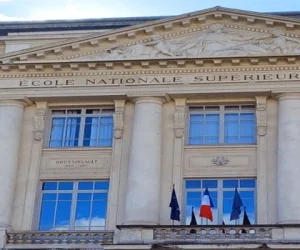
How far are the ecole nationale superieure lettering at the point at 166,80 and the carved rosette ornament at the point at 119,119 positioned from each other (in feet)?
2.58

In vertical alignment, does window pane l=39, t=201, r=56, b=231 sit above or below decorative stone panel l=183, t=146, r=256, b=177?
below

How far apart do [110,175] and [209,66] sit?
544 centimetres

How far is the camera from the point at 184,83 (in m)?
26.9

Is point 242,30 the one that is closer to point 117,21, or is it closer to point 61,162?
point 117,21

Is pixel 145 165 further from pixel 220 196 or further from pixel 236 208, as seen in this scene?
pixel 236 208

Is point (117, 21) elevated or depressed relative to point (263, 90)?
elevated

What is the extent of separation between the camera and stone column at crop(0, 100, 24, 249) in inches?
1008

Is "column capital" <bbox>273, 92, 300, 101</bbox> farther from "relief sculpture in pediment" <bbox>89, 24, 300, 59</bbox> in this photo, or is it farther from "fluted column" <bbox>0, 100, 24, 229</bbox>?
"fluted column" <bbox>0, 100, 24, 229</bbox>

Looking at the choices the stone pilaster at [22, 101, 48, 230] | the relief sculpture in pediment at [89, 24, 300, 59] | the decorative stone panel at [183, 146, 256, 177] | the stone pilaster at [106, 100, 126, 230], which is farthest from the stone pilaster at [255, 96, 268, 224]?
the stone pilaster at [22, 101, 48, 230]

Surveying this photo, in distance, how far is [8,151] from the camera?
26422 mm

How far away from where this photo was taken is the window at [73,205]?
2573 centimetres

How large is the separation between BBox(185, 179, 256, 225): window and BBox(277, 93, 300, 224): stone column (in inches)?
45.1

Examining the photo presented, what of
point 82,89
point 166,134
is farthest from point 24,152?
point 166,134

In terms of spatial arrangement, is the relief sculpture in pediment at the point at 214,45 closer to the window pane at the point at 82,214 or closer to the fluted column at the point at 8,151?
the fluted column at the point at 8,151
